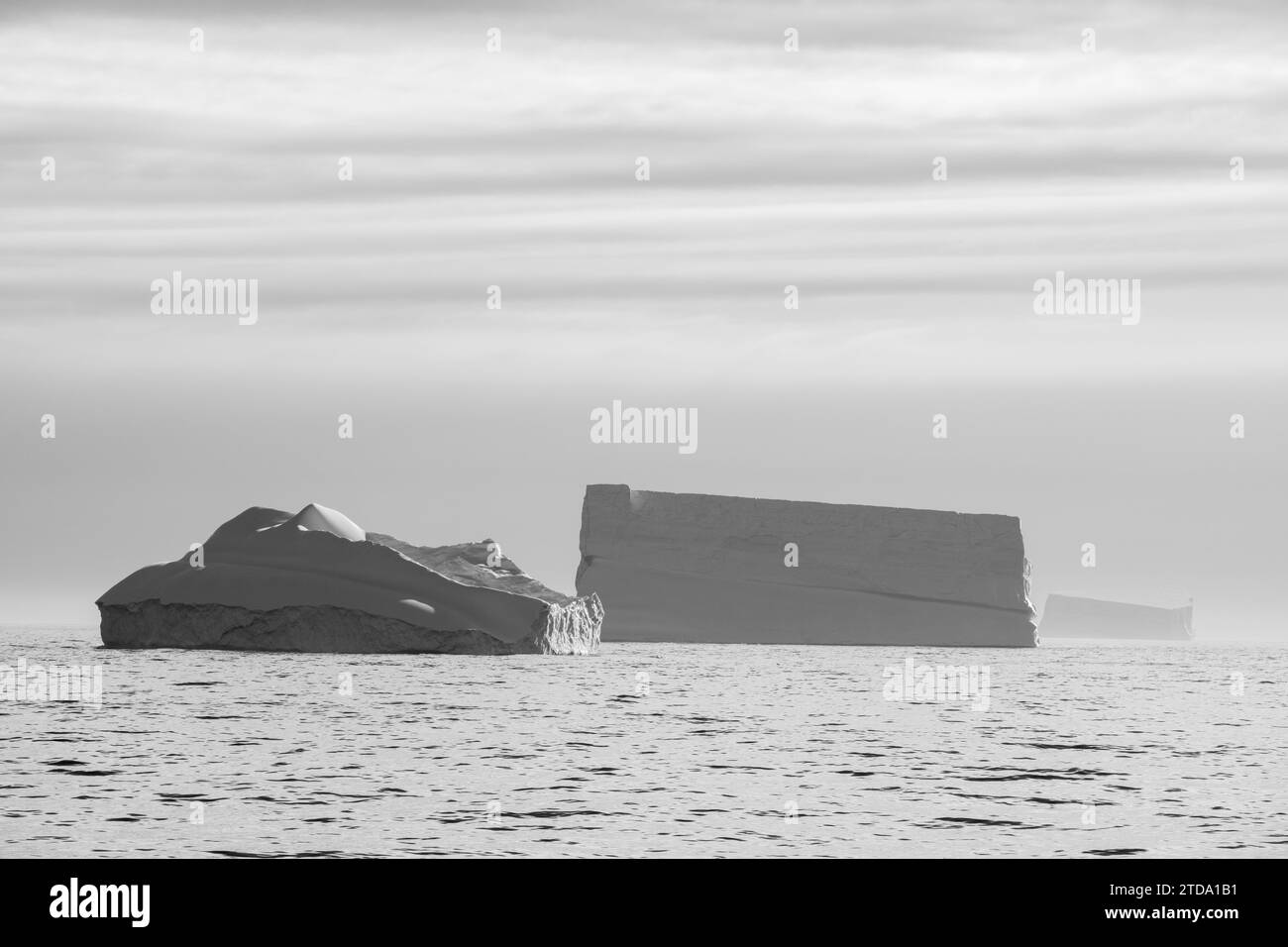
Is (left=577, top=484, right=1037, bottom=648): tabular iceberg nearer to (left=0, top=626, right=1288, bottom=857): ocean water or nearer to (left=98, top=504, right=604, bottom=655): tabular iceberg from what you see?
→ (left=98, top=504, right=604, bottom=655): tabular iceberg

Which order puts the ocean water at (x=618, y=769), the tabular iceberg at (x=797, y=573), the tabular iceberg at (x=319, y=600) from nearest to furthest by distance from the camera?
the ocean water at (x=618, y=769) < the tabular iceberg at (x=319, y=600) < the tabular iceberg at (x=797, y=573)

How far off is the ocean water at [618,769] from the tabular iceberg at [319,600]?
1.35 metres

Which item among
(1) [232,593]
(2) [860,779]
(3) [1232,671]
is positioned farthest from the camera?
(3) [1232,671]

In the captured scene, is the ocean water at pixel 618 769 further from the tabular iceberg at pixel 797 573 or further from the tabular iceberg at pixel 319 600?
the tabular iceberg at pixel 797 573

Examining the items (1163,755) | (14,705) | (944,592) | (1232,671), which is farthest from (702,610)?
(1163,755)

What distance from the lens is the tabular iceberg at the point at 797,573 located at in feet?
112

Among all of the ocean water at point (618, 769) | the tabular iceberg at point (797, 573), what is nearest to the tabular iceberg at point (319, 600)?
the ocean water at point (618, 769)

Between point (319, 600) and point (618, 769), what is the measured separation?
1366cm

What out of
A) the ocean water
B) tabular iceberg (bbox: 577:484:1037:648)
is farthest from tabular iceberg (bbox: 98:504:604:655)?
tabular iceberg (bbox: 577:484:1037:648)

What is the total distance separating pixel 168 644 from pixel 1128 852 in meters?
20.7

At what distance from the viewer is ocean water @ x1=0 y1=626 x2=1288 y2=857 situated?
8.25 metres

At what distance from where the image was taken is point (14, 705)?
57.7 ft
